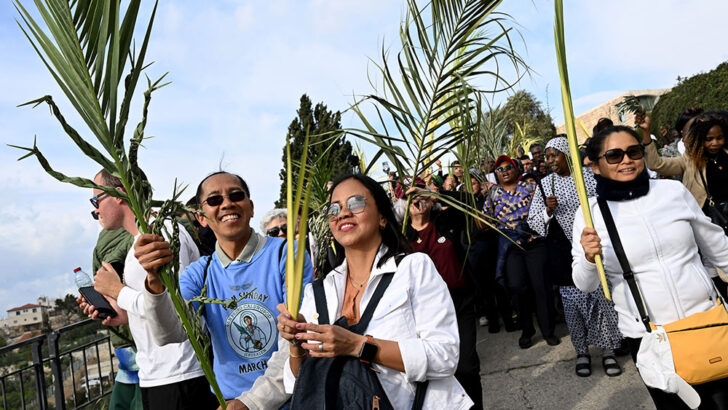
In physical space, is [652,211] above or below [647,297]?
above

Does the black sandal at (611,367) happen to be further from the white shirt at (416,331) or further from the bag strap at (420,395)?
the bag strap at (420,395)

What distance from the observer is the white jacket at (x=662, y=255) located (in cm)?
251

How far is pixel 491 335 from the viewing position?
6.87 meters

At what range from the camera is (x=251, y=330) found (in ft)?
8.35

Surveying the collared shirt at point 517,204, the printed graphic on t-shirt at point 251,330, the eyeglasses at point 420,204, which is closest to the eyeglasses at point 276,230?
the eyeglasses at point 420,204

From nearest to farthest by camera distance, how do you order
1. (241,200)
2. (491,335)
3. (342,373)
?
(342,373) → (241,200) → (491,335)

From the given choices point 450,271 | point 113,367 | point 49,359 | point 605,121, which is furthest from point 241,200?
point 605,121

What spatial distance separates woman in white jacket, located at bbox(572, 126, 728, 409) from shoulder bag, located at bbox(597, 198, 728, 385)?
0.25 feet

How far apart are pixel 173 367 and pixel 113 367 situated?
10.4 ft

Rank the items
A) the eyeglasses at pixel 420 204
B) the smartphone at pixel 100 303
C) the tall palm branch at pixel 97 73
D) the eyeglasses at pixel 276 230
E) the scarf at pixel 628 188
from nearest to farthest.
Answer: the tall palm branch at pixel 97 73 → the scarf at pixel 628 188 → the smartphone at pixel 100 303 → the eyeglasses at pixel 420 204 → the eyeglasses at pixel 276 230

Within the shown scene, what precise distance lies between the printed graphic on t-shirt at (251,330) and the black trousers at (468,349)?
5.18 feet

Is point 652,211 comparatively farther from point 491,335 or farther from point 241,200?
point 491,335

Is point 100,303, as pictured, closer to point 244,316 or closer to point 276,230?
point 244,316

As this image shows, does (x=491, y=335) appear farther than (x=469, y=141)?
Yes
